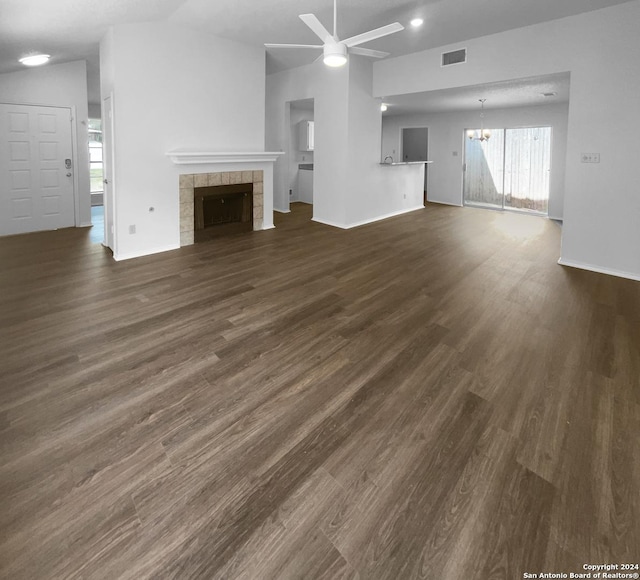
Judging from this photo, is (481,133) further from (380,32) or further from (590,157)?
(380,32)

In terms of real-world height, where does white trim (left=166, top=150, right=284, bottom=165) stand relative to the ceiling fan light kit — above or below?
below

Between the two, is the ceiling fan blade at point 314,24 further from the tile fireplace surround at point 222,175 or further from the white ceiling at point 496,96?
the white ceiling at point 496,96

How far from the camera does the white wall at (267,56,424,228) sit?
6.82 metres

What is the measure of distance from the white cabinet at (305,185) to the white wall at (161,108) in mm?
4073

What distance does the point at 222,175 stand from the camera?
6.16 m

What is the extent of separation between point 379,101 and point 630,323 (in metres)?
5.60

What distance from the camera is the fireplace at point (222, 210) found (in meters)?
6.05

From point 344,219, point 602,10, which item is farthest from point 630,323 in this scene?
point 344,219

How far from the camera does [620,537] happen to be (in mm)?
1454

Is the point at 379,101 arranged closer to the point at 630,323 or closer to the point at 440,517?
the point at 630,323

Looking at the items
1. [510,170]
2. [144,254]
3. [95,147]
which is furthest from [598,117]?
[95,147]

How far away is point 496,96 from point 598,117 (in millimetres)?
3208

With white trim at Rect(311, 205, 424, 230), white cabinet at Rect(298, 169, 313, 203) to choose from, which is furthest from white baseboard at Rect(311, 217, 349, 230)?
white cabinet at Rect(298, 169, 313, 203)

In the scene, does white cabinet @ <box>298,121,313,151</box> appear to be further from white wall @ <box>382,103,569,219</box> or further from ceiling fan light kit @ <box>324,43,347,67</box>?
ceiling fan light kit @ <box>324,43,347,67</box>
